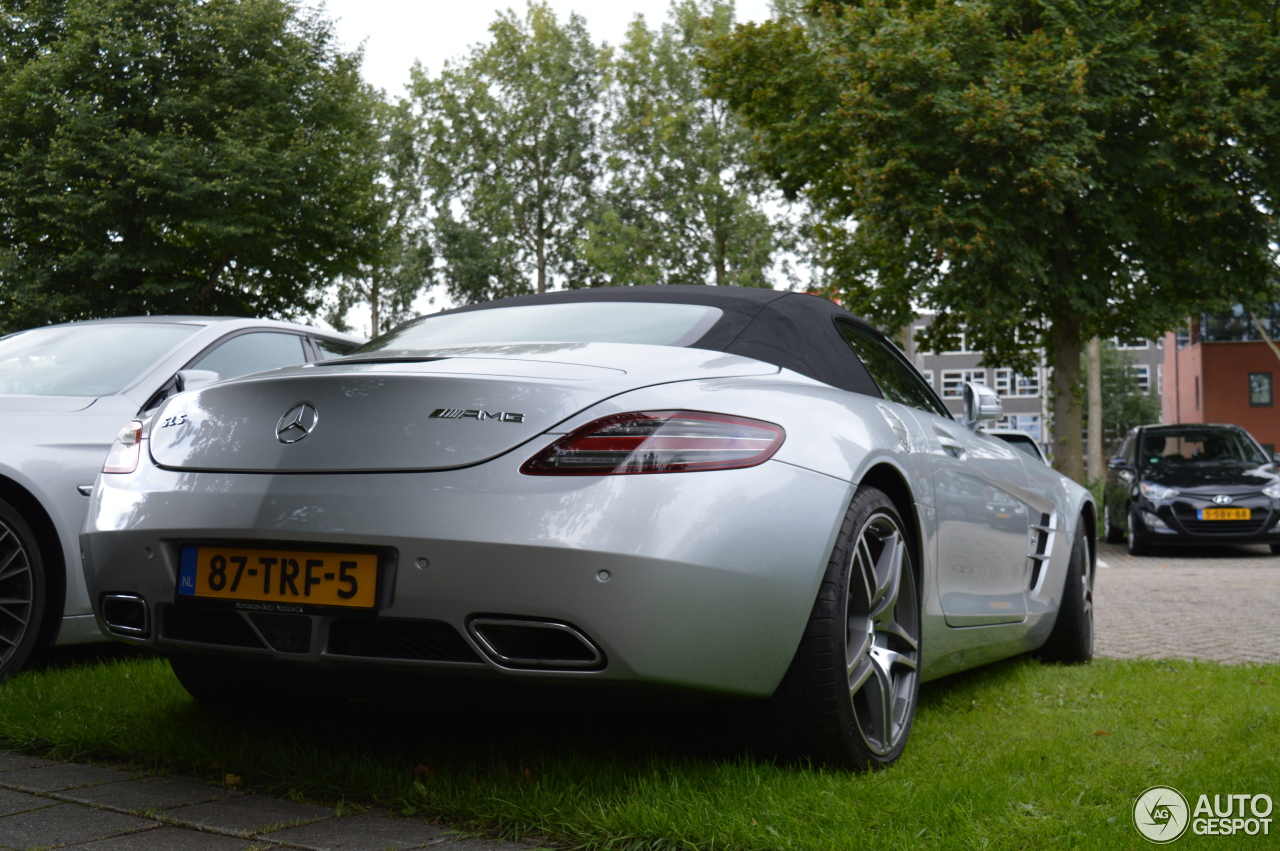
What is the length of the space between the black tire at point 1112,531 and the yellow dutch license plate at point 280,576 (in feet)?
47.8

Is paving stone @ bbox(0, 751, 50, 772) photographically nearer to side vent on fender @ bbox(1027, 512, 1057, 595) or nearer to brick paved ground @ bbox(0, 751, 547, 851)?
brick paved ground @ bbox(0, 751, 547, 851)

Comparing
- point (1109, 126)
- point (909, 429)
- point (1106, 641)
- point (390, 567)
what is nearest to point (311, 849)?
point (390, 567)

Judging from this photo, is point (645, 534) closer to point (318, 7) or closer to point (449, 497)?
point (449, 497)

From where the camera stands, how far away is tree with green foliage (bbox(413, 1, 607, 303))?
42.7 meters

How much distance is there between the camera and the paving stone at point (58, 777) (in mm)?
3088

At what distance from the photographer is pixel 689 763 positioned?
315 cm

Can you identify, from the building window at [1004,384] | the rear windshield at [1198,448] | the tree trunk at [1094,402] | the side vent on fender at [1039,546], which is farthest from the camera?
the building window at [1004,384]

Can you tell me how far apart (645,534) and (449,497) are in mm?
438

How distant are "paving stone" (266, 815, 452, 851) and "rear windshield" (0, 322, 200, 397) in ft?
9.36

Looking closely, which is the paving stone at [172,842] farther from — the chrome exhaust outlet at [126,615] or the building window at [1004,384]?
the building window at [1004,384]

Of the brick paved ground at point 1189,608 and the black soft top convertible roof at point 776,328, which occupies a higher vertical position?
the black soft top convertible roof at point 776,328

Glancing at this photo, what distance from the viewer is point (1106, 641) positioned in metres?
6.66

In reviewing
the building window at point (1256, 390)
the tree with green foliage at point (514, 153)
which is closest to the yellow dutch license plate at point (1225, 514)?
the tree with green foliage at point (514, 153)

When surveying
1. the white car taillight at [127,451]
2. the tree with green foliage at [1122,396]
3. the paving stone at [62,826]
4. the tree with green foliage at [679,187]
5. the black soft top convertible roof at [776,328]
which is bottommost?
the tree with green foliage at [1122,396]
